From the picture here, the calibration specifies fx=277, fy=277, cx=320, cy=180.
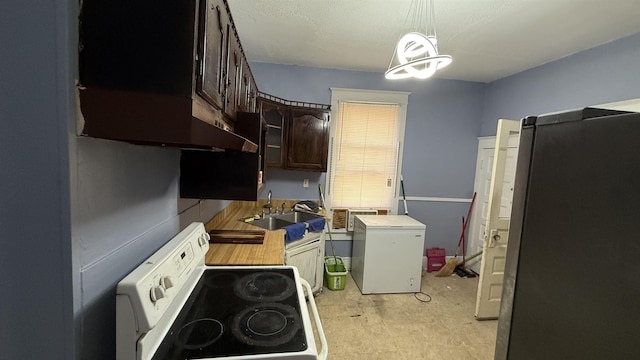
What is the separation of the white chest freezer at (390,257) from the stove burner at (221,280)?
1.94m

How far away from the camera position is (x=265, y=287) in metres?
1.25

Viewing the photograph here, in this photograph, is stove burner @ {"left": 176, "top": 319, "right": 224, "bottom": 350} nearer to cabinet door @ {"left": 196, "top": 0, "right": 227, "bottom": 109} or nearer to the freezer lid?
cabinet door @ {"left": 196, "top": 0, "right": 227, "bottom": 109}

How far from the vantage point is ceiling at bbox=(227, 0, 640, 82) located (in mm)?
1899

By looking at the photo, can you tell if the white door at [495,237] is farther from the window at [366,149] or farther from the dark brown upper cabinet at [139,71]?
the dark brown upper cabinet at [139,71]

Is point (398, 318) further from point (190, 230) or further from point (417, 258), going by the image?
point (190, 230)

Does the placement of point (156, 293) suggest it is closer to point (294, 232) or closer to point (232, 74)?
point (232, 74)

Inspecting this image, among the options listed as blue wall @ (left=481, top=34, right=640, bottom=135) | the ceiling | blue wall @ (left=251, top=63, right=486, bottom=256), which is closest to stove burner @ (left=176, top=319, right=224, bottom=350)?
the ceiling

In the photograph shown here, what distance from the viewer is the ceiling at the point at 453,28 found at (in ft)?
6.23

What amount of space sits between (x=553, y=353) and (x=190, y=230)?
4.48ft

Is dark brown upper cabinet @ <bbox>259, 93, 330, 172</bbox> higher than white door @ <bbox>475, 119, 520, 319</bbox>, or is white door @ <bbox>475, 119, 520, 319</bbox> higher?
dark brown upper cabinet @ <bbox>259, 93, 330, 172</bbox>

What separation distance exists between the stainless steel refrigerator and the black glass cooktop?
683 millimetres

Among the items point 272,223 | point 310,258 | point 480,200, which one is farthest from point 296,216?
point 480,200

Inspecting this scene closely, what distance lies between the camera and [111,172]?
33.5 inches

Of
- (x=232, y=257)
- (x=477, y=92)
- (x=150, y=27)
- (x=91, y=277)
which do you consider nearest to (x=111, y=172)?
(x=91, y=277)
